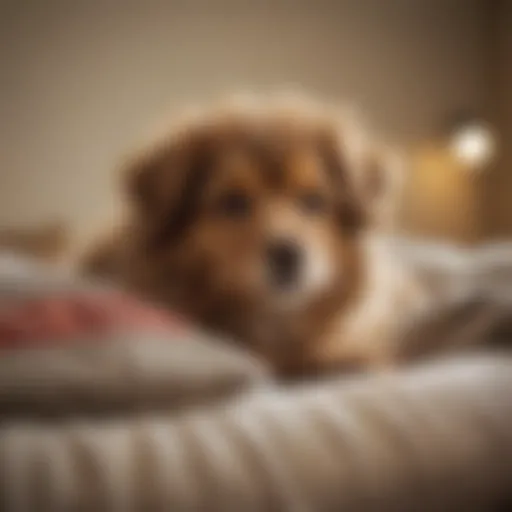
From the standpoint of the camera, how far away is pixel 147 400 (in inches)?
23.4

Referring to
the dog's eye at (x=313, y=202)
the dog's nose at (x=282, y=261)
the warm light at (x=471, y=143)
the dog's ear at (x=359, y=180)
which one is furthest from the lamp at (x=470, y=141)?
the dog's nose at (x=282, y=261)

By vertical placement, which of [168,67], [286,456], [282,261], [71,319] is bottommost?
[286,456]

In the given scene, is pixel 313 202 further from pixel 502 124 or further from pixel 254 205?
pixel 502 124

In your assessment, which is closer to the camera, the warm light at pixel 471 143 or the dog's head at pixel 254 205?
the dog's head at pixel 254 205

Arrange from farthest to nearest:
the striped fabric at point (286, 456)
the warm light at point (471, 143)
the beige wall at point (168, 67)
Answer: the warm light at point (471, 143), the beige wall at point (168, 67), the striped fabric at point (286, 456)

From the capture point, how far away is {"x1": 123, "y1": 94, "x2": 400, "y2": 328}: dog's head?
1.15 metres

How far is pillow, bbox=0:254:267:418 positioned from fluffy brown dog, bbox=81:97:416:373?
393 mm

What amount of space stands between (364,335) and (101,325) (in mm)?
586

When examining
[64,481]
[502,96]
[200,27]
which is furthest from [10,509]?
[502,96]

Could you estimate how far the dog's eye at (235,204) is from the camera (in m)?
1.17

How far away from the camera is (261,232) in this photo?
45.6 inches

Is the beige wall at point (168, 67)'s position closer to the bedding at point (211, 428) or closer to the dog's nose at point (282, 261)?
the dog's nose at point (282, 261)

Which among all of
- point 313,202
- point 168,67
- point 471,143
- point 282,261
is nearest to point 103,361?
point 282,261

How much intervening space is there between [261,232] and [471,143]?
2.42m
